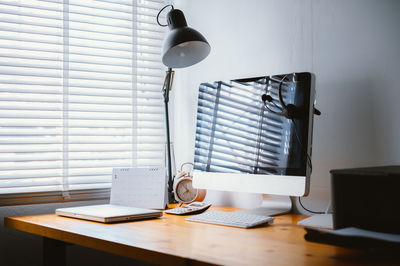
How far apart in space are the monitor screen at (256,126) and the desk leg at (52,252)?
628 mm

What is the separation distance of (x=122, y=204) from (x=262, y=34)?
0.96 metres

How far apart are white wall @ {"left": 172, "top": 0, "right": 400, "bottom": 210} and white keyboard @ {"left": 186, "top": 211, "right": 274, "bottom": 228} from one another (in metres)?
0.33

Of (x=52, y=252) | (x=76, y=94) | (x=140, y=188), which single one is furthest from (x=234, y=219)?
(x=76, y=94)

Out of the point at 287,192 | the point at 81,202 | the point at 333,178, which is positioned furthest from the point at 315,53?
the point at 81,202

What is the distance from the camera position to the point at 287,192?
4.81 ft

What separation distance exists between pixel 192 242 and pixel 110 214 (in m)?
Answer: 0.47

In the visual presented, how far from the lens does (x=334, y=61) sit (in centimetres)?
163

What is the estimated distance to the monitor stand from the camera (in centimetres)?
165

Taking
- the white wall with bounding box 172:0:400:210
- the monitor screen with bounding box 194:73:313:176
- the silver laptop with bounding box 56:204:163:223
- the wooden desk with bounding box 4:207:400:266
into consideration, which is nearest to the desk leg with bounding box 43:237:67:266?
the wooden desk with bounding box 4:207:400:266

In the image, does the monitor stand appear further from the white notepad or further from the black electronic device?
the black electronic device

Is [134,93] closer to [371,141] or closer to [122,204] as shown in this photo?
[122,204]

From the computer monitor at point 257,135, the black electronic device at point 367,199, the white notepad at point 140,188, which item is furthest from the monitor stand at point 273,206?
the black electronic device at point 367,199

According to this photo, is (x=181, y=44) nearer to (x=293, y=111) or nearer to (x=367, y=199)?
(x=293, y=111)

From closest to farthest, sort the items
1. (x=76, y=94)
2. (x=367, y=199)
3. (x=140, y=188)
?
1. (x=367, y=199)
2. (x=140, y=188)
3. (x=76, y=94)
